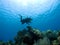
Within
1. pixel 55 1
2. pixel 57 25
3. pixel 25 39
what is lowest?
pixel 25 39

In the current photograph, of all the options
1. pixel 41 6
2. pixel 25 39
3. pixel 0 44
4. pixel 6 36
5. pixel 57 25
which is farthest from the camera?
pixel 6 36

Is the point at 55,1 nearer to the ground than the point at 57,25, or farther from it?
nearer to the ground

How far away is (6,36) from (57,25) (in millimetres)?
25019

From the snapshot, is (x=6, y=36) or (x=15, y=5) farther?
(x=6, y=36)

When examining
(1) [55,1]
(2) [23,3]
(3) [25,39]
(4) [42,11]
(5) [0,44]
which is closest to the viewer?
(3) [25,39]

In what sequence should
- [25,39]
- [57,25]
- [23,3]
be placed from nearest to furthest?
[25,39]
[23,3]
[57,25]

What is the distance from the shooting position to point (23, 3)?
24.3 meters

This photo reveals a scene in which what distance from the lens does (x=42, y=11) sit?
28.3 metres

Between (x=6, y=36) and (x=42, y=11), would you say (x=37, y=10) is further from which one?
(x=6, y=36)

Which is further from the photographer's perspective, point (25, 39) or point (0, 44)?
point (0, 44)

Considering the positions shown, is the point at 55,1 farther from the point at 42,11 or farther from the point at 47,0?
the point at 42,11

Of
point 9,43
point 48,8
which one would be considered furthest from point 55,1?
point 9,43

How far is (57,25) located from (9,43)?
1243 inches

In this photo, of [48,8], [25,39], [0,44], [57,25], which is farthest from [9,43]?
[57,25]
